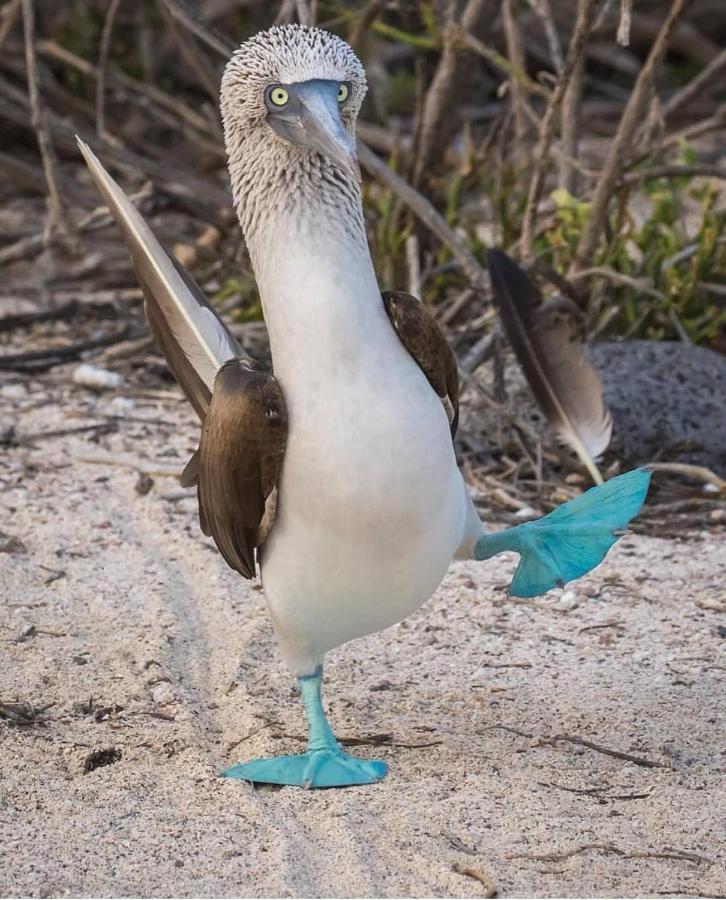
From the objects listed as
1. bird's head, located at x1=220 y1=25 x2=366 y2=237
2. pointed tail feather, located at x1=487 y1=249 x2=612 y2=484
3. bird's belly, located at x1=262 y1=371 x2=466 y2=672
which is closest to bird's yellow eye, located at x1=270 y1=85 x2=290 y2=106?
bird's head, located at x1=220 y1=25 x2=366 y2=237

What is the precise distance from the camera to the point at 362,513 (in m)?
2.94

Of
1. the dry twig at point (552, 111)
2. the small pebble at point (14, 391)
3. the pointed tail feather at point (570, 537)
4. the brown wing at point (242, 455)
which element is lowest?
the small pebble at point (14, 391)

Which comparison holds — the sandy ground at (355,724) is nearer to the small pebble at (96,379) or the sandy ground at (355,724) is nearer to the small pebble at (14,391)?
the small pebble at (14,391)

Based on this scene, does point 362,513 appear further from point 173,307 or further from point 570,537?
point 173,307

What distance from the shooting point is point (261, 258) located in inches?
121

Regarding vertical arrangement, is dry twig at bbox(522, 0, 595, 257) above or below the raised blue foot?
above

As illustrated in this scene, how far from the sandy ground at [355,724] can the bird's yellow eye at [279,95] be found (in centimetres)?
145

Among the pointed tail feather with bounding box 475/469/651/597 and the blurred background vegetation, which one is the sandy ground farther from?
the blurred background vegetation

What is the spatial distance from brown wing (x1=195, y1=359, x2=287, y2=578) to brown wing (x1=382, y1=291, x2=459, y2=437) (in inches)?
11.7

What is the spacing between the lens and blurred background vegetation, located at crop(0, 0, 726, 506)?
18.1 feet

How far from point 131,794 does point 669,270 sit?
3.50 metres

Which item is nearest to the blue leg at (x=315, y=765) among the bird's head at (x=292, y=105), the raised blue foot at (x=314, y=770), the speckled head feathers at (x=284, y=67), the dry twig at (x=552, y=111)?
the raised blue foot at (x=314, y=770)

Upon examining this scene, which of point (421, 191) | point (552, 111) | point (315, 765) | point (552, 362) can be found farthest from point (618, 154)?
point (315, 765)

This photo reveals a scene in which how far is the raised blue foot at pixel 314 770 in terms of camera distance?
3217 mm
